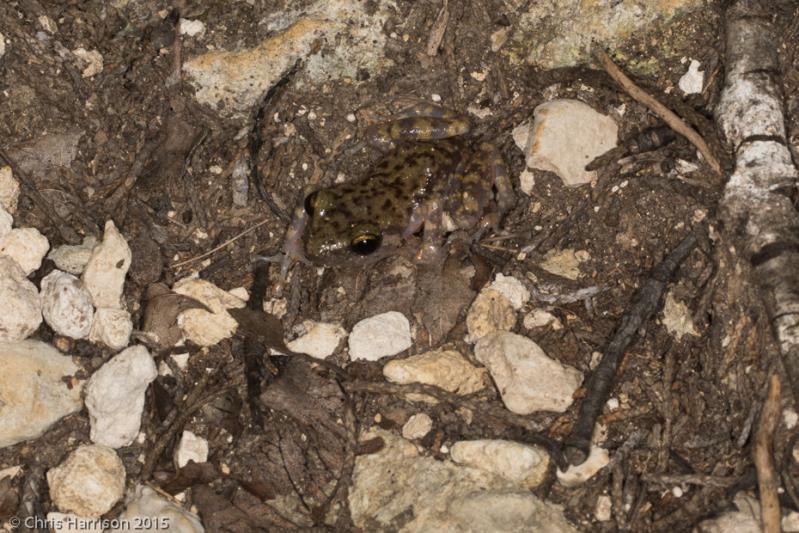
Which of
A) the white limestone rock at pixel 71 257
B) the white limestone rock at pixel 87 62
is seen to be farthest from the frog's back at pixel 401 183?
the white limestone rock at pixel 87 62

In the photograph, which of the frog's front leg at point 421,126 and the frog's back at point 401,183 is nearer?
the frog's back at point 401,183

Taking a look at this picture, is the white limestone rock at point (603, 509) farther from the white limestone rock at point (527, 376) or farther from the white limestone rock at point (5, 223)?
the white limestone rock at point (5, 223)

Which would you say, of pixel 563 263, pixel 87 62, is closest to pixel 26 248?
pixel 87 62

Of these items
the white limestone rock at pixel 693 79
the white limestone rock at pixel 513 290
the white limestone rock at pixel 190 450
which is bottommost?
the white limestone rock at pixel 190 450

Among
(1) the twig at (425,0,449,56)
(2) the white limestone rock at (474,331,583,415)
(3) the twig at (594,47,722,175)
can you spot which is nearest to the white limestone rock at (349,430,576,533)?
(2) the white limestone rock at (474,331,583,415)

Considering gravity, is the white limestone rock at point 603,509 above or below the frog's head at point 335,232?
below

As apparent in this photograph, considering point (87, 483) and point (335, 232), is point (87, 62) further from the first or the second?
point (87, 483)
